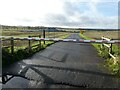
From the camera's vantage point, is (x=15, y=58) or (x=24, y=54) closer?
(x=15, y=58)

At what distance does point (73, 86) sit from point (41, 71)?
2.36 meters

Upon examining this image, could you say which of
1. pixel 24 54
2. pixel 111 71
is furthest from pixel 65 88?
pixel 24 54

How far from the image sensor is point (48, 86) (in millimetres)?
6855

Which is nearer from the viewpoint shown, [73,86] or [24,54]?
[73,86]

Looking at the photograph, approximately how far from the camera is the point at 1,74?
27.4 feet

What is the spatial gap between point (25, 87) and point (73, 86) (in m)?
1.37

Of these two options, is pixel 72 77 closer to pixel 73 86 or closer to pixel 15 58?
pixel 73 86

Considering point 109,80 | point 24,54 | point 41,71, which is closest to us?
point 109,80

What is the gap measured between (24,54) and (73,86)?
6986mm

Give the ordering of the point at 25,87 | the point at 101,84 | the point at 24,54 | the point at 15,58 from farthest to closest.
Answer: the point at 24,54, the point at 15,58, the point at 101,84, the point at 25,87

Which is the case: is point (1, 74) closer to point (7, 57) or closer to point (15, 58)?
point (7, 57)

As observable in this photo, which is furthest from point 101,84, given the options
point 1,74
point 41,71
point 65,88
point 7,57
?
point 7,57

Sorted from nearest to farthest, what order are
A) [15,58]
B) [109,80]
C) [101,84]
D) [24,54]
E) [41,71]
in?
[101,84] < [109,80] < [41,71] < [15,58] < [24,54]

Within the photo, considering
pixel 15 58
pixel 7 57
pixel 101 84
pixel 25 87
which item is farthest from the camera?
pixel 15 58
